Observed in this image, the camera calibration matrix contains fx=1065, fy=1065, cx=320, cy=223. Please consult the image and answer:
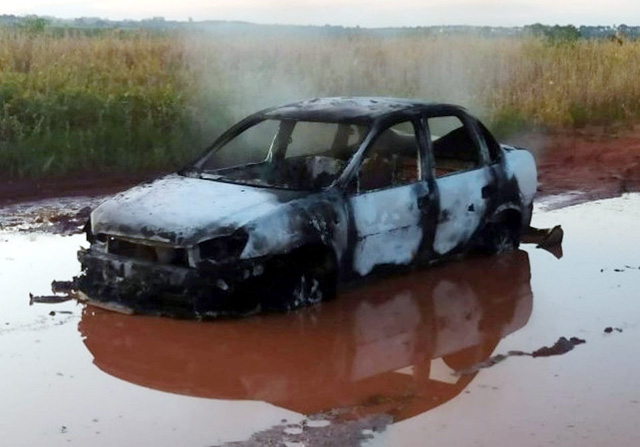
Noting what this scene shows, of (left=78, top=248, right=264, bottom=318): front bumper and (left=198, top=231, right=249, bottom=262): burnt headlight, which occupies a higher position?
(left=198, top=231, right=249, bottom=262): burnt headlight

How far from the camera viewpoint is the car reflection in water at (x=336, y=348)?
6094mm

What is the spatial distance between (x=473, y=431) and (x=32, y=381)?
8.28ft

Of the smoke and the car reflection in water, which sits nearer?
the car reflection in water

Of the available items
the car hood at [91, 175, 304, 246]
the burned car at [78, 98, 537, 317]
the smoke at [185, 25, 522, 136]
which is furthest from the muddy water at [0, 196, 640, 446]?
the smoke at [185, 25, 522, 136]

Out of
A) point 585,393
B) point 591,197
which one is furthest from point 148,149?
point 585,393

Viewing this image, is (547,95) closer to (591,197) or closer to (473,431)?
(591,197)

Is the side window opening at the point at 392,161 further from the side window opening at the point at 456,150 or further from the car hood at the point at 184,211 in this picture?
the car hood at the point at 184,211

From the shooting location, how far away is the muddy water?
18.0 ft

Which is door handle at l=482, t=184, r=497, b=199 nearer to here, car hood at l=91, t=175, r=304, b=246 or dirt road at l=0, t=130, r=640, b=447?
dirt road at l=0, t=130, r=640, b=447

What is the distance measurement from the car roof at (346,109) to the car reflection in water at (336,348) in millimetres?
1347

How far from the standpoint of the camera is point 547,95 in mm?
19859

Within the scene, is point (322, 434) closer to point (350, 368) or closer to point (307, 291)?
point (350, 368)

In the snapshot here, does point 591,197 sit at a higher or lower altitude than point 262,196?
lower

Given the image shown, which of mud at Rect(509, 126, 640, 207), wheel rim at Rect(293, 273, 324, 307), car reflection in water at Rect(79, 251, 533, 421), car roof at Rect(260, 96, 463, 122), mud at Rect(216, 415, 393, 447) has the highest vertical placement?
car roof at Rect(260, 96, 463, 122)
